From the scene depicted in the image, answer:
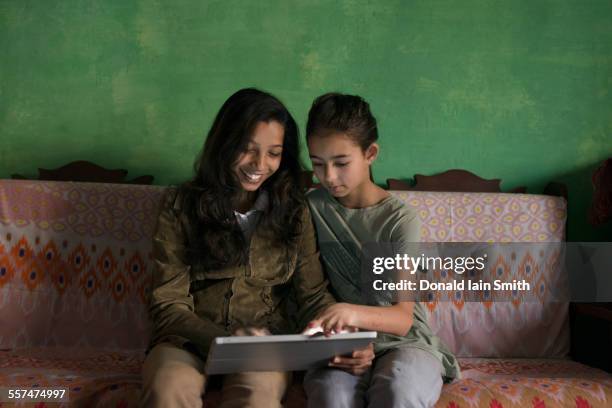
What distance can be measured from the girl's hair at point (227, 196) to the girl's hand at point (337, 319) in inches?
13.4

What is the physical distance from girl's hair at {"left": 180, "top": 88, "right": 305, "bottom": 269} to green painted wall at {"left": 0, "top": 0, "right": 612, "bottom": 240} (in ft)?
2.11

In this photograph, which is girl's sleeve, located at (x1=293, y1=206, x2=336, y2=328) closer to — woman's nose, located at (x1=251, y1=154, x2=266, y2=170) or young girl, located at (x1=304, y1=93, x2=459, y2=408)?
young girl, located at (x1=304, y1=93, x2=459, y2=408)

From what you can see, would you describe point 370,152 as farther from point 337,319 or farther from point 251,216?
point 337,319

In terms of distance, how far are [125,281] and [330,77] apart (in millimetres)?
1081

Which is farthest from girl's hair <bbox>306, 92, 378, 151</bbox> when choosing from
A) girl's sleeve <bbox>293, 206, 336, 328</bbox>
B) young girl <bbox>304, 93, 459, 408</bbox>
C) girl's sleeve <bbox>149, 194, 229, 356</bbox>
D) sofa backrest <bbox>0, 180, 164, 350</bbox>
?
sofa backrest <bbox>0, 180, 164, 350</bbox>

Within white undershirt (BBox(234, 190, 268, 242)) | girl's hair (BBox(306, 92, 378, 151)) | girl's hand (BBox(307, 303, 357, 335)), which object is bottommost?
girl's hand (BBox(307, 303, 357, 335))

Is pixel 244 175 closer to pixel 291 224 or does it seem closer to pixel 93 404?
pixel 291 224

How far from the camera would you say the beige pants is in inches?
Answer: 46.8

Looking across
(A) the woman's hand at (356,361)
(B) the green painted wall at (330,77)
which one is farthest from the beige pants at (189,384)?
(B) the green painted wall at (330,77)

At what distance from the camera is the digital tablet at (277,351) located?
43.3 inches

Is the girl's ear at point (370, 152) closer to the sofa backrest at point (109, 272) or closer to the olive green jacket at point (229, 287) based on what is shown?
the olive green jacket at point (229, 287)

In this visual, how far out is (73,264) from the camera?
1.86 m

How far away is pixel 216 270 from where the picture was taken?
1504 millimetres

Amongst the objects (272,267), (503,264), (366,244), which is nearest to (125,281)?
(272,267)
